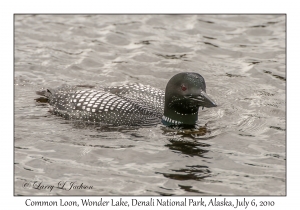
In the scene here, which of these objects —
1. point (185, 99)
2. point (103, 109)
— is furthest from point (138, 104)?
point (185, 99)

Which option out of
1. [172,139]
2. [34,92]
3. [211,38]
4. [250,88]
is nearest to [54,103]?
Answer: [34,92]

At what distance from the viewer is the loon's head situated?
27.5 feet

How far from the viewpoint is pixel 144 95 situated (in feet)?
30.3

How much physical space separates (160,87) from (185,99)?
5.95 ft

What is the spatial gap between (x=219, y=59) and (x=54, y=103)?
3.15 meters

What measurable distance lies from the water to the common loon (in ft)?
0.58

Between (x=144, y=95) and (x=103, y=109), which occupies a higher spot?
(x=144, y=95)

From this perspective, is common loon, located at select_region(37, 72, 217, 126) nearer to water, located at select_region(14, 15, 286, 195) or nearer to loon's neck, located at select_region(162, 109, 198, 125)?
loon's neck, located at select_region(162, 109, 198, 125)

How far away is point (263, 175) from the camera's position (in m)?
7.29

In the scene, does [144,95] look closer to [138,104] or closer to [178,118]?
[138,104]
